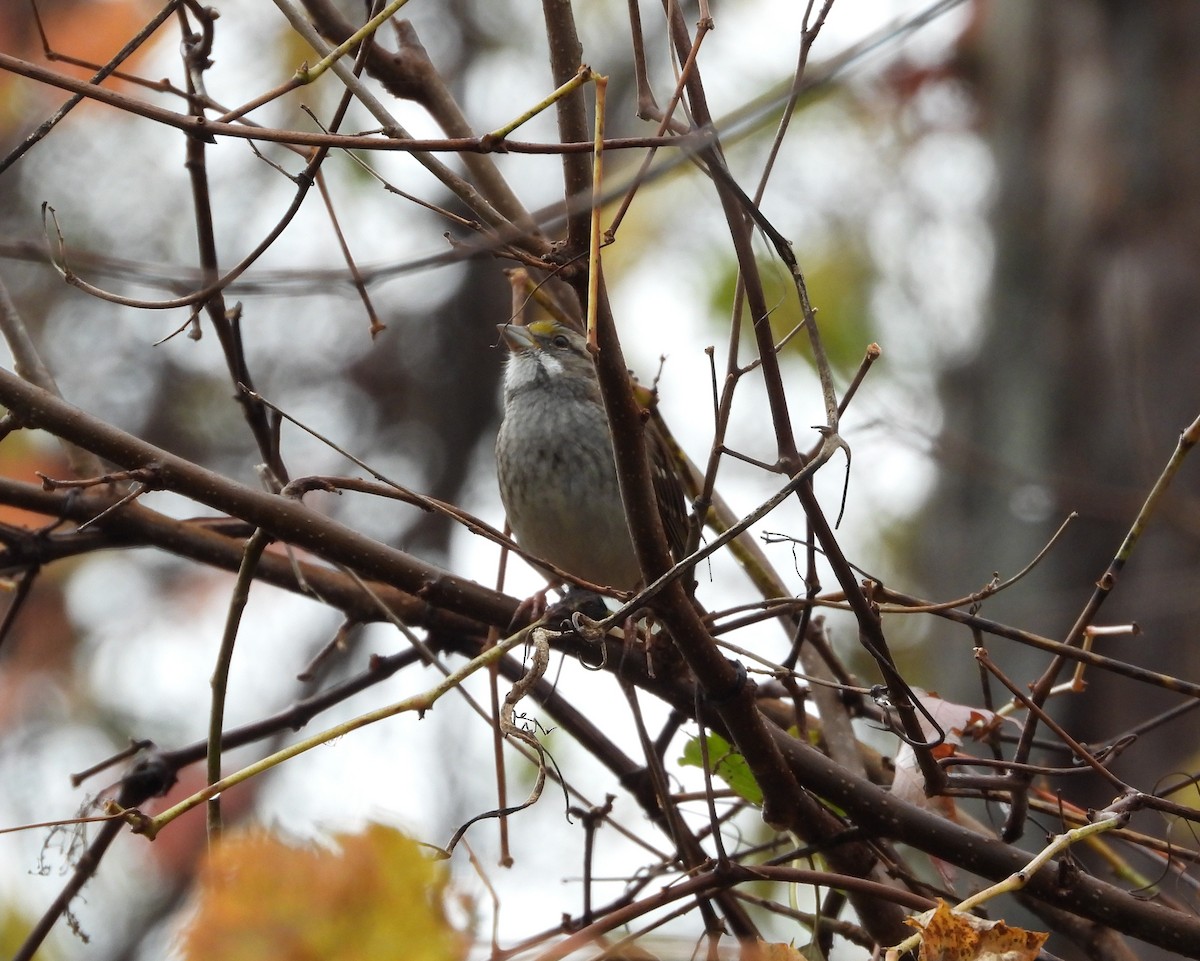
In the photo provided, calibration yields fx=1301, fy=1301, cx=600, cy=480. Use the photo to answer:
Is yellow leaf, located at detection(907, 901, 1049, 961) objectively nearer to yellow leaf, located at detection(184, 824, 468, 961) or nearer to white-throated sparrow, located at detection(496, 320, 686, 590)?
yellow leaf, located at detection(184, 824, 468, 961)

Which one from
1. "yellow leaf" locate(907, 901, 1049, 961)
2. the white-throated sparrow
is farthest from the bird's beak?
"yellow leaf" locate(907, 901, 1049, 961)

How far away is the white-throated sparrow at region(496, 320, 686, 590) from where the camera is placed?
390 centimetres

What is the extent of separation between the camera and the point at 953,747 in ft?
7.39

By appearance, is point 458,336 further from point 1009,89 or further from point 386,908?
point 386,908

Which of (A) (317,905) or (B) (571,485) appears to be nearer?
(A) (317,905)

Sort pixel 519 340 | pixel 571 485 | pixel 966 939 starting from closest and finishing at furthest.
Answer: pixel 966 939, pixel 571 485, pixel 519 340

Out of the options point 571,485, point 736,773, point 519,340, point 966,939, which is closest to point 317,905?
point 966,939

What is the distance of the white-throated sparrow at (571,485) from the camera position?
3900 mm

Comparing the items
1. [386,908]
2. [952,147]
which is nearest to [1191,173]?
[952,147]

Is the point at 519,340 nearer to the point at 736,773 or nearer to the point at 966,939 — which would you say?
the point at 736,773

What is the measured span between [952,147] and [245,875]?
25.8 ft

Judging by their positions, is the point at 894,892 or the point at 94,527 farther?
the point at 94,527

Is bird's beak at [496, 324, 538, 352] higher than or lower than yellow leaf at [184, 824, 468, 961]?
higher

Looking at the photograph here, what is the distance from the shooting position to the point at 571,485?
13.1ft
